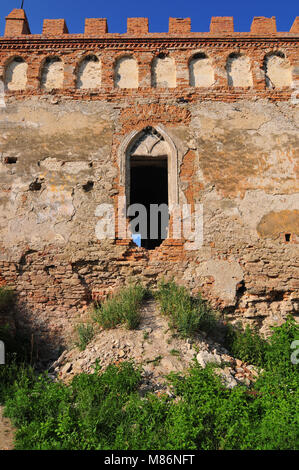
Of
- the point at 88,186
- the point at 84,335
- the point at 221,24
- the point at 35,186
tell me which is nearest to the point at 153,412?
the point at 84,335

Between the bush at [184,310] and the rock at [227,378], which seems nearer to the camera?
the rock at [227,378]

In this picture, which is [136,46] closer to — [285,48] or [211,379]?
[285,48]

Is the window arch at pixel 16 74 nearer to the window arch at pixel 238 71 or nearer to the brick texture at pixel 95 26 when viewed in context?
the brick texture at pixel 95 26

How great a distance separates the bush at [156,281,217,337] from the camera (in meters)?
5.26

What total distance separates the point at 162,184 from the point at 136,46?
12.5ft

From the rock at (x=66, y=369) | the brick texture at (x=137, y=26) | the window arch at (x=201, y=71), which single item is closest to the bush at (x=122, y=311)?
the rock at (x=66, y=369)

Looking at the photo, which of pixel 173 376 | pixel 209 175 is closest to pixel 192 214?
pixel 209 175

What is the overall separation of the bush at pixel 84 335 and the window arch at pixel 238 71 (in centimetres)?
562

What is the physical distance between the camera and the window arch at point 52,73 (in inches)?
289

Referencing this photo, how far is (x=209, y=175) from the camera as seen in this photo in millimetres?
6703

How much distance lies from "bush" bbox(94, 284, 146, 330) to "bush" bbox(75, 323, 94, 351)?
19 cm

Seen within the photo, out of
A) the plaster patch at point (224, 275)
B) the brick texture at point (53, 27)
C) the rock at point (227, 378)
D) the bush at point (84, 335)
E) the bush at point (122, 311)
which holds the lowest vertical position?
the rock at point (227, 378)

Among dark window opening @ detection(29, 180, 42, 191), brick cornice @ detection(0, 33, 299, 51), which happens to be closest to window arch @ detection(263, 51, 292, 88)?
brick cornice @ detection(0, 33, 299, 51)
